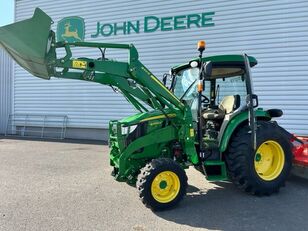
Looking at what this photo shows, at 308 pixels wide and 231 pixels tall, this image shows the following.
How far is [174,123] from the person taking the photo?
584cm

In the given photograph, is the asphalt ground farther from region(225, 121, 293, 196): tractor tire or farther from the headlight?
the headlight

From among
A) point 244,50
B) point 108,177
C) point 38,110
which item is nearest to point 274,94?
point 244,50

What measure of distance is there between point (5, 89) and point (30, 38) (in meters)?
13.4

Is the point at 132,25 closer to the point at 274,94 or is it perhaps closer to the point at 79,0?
the point at 79,0

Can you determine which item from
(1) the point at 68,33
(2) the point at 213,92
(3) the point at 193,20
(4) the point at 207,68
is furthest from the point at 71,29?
(4) the point at 207,68

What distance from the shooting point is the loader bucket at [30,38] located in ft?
16.6

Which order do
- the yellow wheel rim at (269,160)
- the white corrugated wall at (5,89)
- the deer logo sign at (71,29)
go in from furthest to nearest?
the white corrugated wall at (5,89), the deer logo sign at (71,29), the yellow wheel rim at (269,160)

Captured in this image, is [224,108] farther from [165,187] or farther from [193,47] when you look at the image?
[193,47]

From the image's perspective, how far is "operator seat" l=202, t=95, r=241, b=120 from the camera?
634 centimetres

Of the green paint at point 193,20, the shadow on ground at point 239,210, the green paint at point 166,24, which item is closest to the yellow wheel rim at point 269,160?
the shadow on ground at point 239,210

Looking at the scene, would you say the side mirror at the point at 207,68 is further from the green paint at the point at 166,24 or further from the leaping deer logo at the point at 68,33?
the leaping deer logo at the point at 68,33

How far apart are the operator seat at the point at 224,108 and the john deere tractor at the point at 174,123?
0.02 m

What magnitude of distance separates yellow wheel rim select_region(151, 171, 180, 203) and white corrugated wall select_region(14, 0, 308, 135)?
712cm

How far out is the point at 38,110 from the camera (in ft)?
52.1
